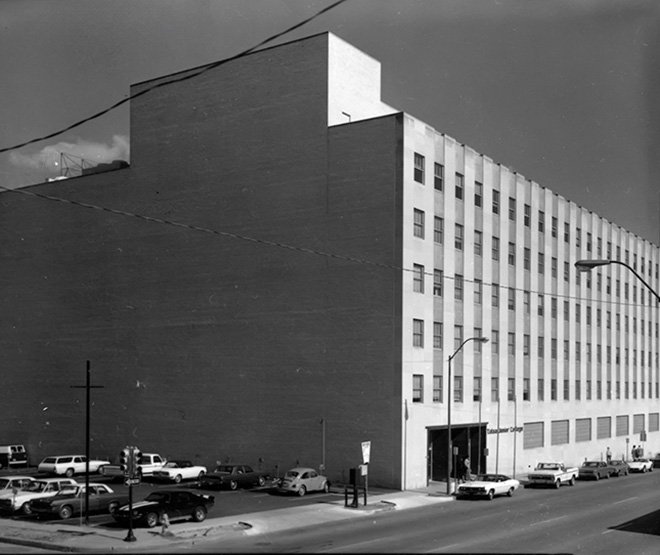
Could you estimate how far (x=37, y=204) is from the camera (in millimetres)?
65438

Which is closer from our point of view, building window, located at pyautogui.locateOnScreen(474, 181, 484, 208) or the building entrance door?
the building entrance door

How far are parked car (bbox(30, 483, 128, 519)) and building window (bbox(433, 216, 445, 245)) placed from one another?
995 inches

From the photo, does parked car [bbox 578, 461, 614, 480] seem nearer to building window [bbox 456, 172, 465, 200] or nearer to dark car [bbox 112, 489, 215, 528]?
building window [bbox 456, 172, 465, 200]

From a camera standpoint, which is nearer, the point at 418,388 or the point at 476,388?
the point at 418,388

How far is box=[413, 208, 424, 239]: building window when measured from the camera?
4972 centimetres

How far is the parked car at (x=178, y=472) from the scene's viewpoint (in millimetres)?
47438

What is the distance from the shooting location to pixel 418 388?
4900 cm

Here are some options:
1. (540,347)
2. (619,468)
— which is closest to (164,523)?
(540,347)

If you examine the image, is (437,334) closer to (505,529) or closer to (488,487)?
(488,487)

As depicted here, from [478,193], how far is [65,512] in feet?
114

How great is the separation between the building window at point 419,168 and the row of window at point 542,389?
11.6m

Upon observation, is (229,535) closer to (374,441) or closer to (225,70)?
(374,441)

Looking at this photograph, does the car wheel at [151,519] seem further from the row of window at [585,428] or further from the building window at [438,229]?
the row of window at [585,428]

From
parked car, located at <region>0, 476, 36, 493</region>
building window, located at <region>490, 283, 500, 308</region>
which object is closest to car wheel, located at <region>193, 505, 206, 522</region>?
parked car, located at <region>0, 476, 36, 493</region>
